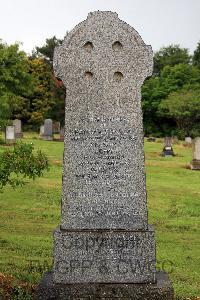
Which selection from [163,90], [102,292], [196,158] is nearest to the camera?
[102,292]

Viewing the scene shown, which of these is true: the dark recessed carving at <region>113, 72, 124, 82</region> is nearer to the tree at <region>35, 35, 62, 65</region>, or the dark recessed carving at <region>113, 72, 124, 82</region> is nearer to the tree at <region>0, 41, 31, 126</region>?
the tree at <region>0, 41, 31, 126</region>

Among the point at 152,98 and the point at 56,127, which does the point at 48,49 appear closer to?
the point at 152,98

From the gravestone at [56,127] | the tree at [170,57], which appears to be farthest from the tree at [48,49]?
the gravestone at [56,127]

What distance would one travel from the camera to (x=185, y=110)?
59.8 metres

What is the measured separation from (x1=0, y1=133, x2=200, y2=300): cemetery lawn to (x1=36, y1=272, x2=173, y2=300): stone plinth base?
132 centimetres

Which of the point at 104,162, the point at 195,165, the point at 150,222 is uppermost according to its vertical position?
the point at 104,162

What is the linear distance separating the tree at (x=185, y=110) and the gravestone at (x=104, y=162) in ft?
167

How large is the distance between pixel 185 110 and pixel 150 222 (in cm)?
4404

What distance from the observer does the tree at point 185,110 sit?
59.1m

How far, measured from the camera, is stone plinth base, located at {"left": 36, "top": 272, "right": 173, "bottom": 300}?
7340mm

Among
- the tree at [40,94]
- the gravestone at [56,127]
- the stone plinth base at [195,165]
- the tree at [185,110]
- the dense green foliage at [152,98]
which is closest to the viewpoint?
the stone plinth base at [195,165]

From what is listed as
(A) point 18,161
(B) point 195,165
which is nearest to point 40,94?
(B) point 195,165

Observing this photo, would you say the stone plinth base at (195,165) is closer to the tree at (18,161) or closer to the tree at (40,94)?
the tree at (18,161)

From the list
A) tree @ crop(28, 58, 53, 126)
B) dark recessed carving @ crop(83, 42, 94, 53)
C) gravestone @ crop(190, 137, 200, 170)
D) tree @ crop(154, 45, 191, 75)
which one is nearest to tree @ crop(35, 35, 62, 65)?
tree @ crop(28, 58, 53, 126)
